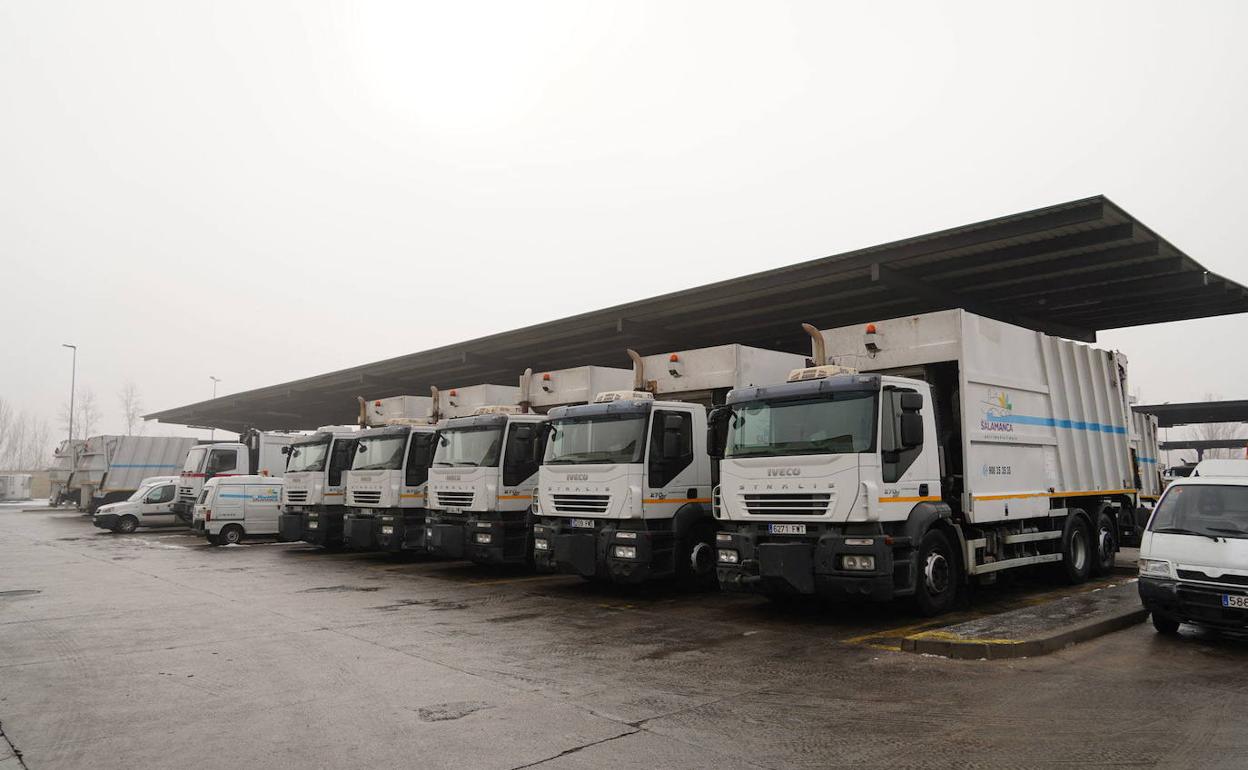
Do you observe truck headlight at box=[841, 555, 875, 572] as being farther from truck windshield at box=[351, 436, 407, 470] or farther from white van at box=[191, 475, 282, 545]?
white van at box=[191, 475, 282, 545]

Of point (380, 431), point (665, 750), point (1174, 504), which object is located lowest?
point (665, 750)

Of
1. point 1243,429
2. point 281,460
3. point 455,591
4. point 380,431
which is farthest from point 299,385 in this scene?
point 1243,429

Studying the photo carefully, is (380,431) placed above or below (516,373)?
below

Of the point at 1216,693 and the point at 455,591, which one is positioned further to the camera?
the point at 455,591

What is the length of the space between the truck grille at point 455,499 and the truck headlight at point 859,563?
7.68m

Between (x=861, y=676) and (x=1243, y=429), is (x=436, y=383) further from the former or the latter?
(x=1243, y=429)

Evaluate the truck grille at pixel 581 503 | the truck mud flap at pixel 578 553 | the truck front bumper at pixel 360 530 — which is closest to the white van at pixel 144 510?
the truck front bumper at pixel 360 530

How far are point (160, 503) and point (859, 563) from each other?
2657 centimetres

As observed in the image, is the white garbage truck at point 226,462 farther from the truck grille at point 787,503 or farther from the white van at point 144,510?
the truck grille at point 787,503

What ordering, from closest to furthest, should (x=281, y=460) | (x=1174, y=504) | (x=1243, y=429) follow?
(x=1174, y=504) → (x=281, y=460) → (x=1243, y=429)

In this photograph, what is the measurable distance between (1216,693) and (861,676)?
2.66m

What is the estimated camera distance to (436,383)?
32.4 m

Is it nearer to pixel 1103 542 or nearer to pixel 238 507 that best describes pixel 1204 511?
pixel 1103 542

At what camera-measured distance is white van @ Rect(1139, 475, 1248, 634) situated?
7434 millimetres
